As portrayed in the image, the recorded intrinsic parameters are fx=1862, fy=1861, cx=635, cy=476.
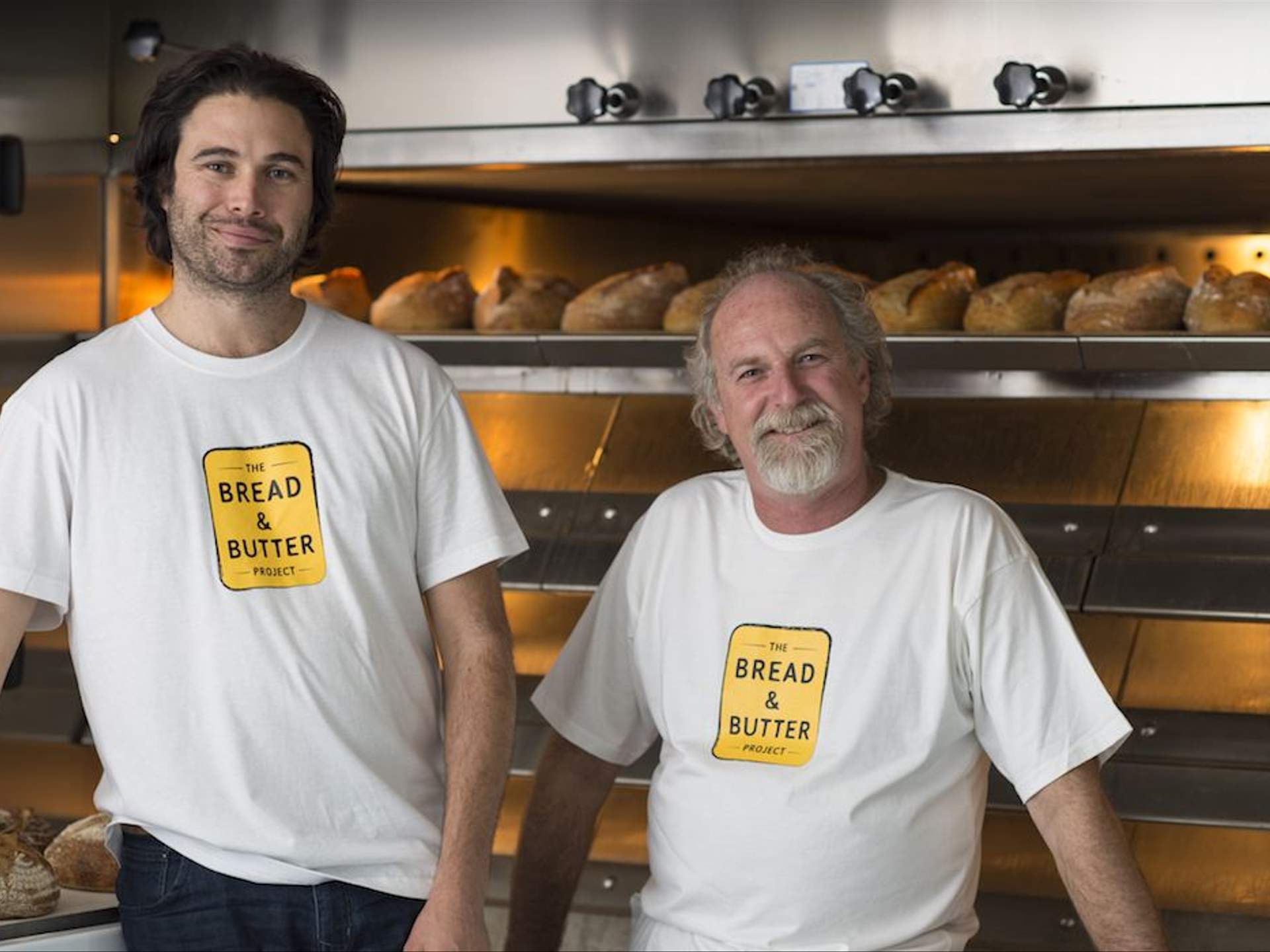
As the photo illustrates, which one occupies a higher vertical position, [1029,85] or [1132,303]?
[1029,85]

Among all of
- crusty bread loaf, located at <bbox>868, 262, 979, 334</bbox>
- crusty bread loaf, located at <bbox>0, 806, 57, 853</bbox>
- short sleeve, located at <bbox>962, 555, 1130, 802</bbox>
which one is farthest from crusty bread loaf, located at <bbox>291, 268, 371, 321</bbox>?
short sleeve, located at <bbox>962, 555, 1130, 802</bbox>

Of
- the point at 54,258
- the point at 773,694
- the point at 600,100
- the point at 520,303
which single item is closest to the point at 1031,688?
the point at 773,694

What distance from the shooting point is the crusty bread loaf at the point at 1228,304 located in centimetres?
295

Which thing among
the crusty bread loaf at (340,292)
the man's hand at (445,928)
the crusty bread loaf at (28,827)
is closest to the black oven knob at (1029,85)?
the crusty bread loaf at (340,292)

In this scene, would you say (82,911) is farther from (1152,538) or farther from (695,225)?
(695,225)

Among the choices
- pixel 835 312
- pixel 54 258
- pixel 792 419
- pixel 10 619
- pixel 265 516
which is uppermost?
pixel 54 258

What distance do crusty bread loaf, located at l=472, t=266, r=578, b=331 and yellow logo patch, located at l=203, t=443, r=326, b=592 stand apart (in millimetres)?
1389

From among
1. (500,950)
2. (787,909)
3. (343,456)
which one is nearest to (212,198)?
(343,456)

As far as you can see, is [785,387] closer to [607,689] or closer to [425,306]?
[607,689]

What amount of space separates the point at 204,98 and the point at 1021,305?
61.4 inches

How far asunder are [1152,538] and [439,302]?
4.47ft

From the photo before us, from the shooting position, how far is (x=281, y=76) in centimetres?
209

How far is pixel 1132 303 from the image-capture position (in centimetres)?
305

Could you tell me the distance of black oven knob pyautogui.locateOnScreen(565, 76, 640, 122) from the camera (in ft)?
10.2
